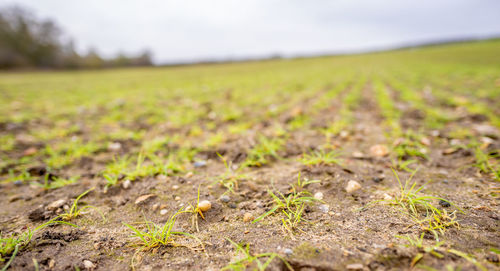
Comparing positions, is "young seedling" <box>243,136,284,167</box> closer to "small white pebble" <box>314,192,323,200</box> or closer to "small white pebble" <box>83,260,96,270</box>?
"small white pebble" <box>314,192,323,200</box>

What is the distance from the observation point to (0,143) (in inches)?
114

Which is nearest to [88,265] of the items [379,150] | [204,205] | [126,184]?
[204,205]

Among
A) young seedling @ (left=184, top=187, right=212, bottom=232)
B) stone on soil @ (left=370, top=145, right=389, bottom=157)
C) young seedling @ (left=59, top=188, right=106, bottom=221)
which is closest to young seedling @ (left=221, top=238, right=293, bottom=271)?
young seedling @ (left=184, top=187, right=212, bottom=232)

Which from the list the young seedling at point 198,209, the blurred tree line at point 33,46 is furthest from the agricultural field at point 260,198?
the blurred tree line at point 33,46

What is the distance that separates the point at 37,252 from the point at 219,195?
41.7 inches

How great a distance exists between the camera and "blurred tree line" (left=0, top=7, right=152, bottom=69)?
135 feet

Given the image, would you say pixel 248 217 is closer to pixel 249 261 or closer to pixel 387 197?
pixel 249 261

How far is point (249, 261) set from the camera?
1.15 meters

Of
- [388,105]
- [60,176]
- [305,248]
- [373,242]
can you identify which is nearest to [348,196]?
[373,242]

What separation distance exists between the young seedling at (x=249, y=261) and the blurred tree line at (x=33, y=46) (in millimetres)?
55797

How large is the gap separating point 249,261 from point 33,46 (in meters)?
63.0

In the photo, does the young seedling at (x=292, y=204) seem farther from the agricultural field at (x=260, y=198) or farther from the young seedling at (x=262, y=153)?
the young seedling at (x=262, y=153)

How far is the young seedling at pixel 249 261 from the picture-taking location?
3.64 ft

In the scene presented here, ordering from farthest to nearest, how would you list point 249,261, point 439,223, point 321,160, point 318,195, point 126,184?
point 321,160, point 126,184, point 318,195, point 439,223, point 249,261
